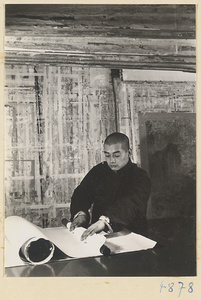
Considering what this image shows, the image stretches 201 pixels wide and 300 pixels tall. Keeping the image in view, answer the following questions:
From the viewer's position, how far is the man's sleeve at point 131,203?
3.74 ft

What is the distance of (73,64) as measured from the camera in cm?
119

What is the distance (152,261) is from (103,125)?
485 mm

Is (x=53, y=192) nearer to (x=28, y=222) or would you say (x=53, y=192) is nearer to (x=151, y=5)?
(x=28, y=222)

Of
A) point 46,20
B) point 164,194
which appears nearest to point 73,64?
point 46,20

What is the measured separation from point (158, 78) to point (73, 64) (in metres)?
0.31

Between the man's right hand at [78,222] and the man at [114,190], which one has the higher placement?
the man at [114,190]

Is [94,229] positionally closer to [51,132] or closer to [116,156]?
[116,156]

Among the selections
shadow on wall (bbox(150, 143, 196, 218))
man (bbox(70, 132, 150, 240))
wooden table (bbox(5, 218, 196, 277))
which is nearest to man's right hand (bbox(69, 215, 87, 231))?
man (bbox(70, 132, 150, 240))

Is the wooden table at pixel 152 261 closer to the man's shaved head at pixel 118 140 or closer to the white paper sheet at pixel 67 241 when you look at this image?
the white paper sheet at pixel 67 241

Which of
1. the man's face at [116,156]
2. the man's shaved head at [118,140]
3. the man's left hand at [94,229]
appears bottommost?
the man's left hand at [94,229]

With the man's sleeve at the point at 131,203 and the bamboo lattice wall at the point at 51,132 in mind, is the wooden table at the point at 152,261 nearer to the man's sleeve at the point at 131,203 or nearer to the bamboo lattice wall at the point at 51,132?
the man's sleeve at the point at 131,203
